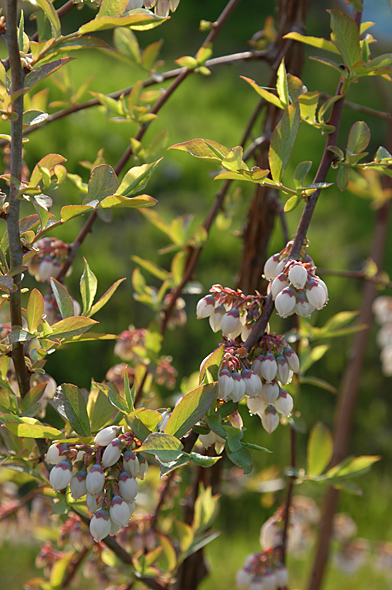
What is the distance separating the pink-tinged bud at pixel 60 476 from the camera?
0.53 m

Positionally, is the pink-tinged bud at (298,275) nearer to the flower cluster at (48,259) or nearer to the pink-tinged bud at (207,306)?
the pink-tinged bud at (207,306)

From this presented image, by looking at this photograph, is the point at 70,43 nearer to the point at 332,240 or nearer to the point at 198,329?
the point at 198,329

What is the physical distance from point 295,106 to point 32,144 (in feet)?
9.49

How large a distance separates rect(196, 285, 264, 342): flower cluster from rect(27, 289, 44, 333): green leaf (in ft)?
0.53

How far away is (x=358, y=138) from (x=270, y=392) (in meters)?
0.26

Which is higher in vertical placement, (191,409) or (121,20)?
(121,20)

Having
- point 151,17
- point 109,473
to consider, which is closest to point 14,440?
point 109,473

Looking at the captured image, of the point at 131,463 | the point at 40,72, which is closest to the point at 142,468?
the point at 131,463

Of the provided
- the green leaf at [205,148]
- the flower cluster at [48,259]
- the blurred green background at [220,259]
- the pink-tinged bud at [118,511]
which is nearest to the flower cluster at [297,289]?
the green leaf at [205,148]

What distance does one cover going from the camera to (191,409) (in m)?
0.50

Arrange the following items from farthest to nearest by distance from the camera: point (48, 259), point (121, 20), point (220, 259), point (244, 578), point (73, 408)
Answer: point (220, 259)
point (244, 578)
point (48, 259)
point (73, 408)
point (121, 20)

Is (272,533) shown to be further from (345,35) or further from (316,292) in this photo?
(345,35)

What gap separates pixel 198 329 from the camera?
2.79 metres

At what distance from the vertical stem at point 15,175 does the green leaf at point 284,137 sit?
0.22 m
